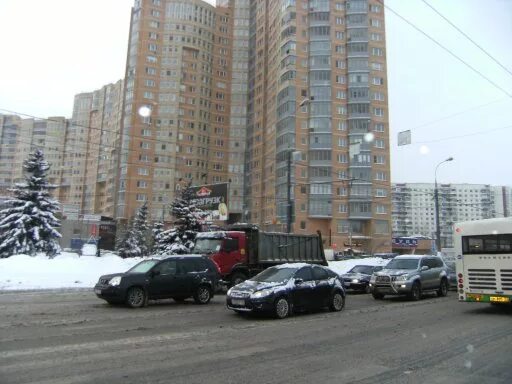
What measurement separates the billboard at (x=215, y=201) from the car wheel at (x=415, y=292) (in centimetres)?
2362

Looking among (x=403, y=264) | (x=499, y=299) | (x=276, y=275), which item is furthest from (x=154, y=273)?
(x=403, y=264)

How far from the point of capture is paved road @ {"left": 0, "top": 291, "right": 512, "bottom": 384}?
21.8ft

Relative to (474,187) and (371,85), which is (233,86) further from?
(474,187)

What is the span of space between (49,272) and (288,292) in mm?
15519

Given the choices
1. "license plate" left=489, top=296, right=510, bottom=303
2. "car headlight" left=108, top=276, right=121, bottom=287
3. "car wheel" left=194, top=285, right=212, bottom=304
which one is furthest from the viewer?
"car wheel" left=194, top=285, right=212, bottom=304

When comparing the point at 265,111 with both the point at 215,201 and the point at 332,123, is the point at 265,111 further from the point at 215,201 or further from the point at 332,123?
the point at 215,201

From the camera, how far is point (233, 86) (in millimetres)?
118375

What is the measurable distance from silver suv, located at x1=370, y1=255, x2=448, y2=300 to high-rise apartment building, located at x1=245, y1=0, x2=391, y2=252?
6108cm

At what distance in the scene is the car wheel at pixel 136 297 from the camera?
14.3 meters

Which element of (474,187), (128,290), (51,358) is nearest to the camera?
(51,358)

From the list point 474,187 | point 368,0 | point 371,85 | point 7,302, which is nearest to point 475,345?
point 7,302

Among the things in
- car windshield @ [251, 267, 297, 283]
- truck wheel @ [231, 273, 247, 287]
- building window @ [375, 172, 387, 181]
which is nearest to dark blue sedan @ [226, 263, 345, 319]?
car windshield @ [251, 267, 297, 283]

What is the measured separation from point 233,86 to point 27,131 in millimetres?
65976

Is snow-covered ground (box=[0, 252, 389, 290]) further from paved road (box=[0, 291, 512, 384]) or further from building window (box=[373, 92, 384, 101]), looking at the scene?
building window (box=[373, 92, 384, 101])
